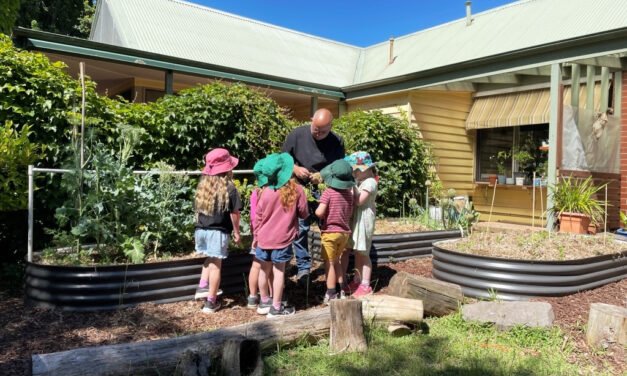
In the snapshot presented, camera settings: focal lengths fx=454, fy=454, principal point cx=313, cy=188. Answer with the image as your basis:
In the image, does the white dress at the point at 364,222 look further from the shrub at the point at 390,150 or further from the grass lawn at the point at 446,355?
the shrub at the point at 390,150

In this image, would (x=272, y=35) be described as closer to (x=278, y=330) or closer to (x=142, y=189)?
(x=142, y=189)

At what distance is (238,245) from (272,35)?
10.5 meters

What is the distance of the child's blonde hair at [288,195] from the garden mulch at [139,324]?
41.2 inches

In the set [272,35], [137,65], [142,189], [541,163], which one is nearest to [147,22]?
[137,65]

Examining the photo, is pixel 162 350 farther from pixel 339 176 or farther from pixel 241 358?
pixel 339 176

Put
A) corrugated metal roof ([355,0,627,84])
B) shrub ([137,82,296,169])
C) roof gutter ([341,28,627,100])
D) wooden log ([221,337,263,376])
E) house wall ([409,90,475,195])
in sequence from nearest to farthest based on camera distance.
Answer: wooden log ([221,337,263,376]) → shrub ([137,82,296,169]) → roof gutter ([341,28,627,100]) → corrugated metal roof ([355,0,627,84]) → house wall ([409,90,475,195])

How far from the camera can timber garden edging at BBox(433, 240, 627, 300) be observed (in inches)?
178

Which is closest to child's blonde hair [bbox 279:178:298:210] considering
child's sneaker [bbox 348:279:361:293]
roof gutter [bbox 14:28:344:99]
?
child's sneaker [bbox 348:279:361:293]

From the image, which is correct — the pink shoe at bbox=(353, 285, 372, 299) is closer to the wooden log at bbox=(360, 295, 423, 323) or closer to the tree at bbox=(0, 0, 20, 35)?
the wooden log at bbox=(360, 295, 423, 323)

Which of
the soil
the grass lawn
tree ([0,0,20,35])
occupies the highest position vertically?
tree ([0,0,20,35])

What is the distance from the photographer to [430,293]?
416cm

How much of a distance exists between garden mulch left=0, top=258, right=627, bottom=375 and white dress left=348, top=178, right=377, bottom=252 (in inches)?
28.5

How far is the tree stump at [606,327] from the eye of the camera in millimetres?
3502

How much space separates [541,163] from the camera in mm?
10180
